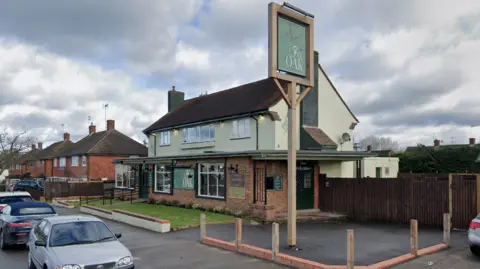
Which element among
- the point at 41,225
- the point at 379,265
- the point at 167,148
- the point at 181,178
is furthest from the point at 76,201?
the point at 379,265

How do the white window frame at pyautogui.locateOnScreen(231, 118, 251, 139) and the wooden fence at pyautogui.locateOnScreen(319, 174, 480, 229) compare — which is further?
the white window frame at pyautogui.locateOnScreen(231, 118, 251, 139)

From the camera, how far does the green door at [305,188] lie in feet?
64.0

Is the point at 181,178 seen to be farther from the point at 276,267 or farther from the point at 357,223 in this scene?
the point at 276,267

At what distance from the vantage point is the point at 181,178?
23.4m

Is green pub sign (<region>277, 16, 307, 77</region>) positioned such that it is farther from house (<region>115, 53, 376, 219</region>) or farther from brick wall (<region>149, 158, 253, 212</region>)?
brick wall (<region>149, 158, 253, 212</region>)

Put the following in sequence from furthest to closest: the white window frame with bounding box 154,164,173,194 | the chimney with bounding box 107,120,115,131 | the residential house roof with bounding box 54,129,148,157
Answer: the chimney with bounding box 107,120,115,131 < the residential house roof with bounding box 54,129,148,157 < the white window frame with bounding box 154,164,173,194

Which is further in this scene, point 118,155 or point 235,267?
point 118,155

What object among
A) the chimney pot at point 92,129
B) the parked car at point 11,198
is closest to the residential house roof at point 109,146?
the chimney pot at point 92,129

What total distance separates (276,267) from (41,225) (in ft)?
19.1

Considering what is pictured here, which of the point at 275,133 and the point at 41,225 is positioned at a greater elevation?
the point at 275,133

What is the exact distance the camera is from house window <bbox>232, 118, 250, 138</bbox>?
2286 centimetres

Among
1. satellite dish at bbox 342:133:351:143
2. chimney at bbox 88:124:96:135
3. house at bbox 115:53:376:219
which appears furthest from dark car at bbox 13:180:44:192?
satellite dish at bbox 342:133:351:143

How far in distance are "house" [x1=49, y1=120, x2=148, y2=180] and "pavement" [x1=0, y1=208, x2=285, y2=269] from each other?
1134 inches

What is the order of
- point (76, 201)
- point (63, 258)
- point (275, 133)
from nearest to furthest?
1. point (63, 258)
2. point (275, 133)
3. point (76, 201)
